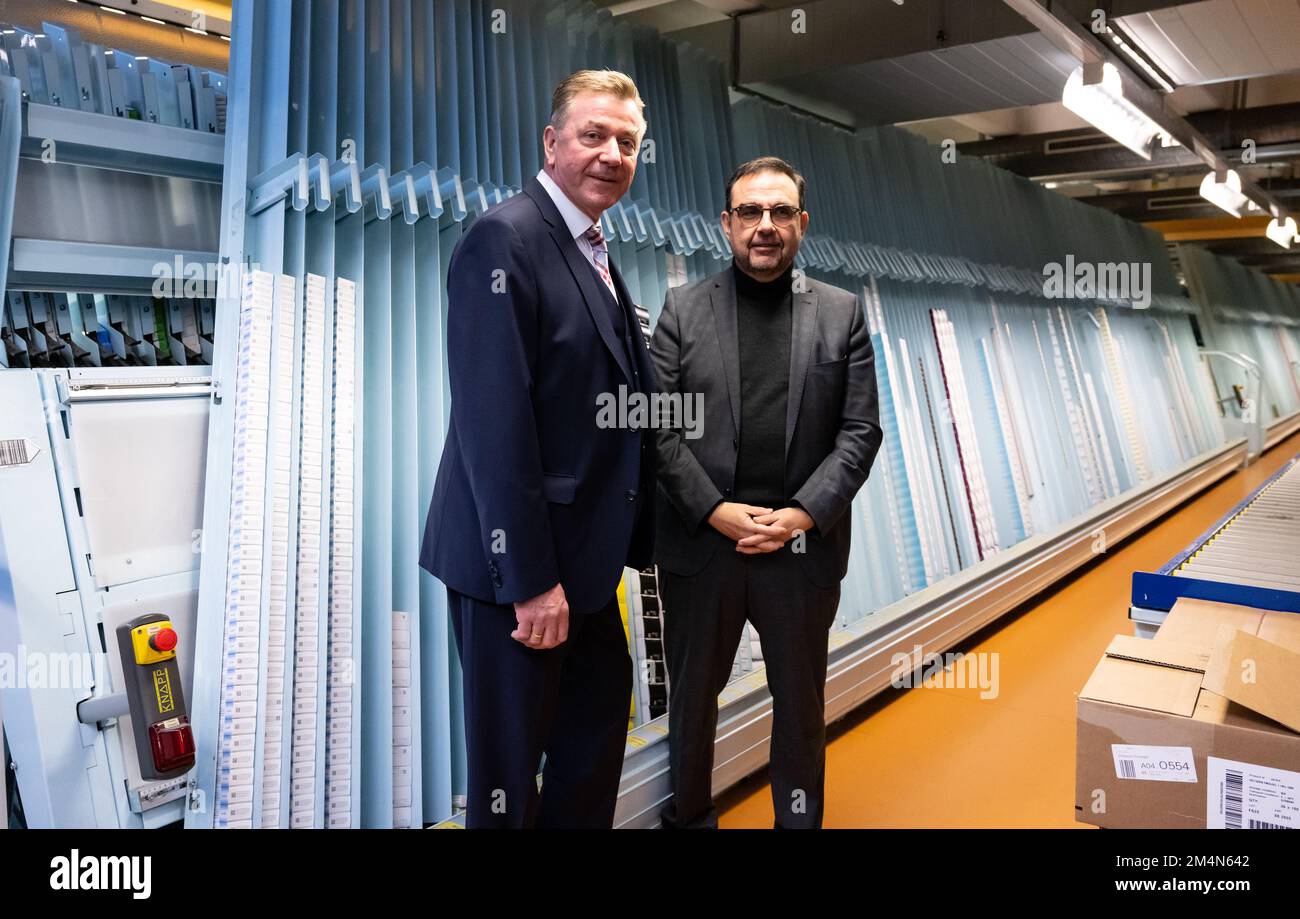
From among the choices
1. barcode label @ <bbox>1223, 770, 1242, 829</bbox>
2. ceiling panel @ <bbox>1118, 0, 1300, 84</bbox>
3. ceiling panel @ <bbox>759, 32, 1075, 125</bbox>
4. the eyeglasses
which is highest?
ceiling panel @ <bbox>1118, 0, 1300, 84</bbox>

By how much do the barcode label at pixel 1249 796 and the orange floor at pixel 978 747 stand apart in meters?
1.60

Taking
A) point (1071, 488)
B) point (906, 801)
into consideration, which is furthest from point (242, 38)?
point (1071, 488)

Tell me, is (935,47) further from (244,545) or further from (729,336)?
(244,545)

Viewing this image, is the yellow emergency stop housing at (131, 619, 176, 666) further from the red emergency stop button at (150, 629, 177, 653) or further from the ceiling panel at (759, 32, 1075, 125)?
the ceiling panel at (759, 32, 1075, 125)

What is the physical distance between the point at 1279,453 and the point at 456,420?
13635 millimetres

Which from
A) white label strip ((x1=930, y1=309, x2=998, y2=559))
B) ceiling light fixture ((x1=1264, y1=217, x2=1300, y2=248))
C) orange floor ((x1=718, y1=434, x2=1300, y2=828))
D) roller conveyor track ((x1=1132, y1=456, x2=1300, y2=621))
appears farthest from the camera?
ceiling light fixture ((x1=1264, y1=217, x2=1300, y2=248))

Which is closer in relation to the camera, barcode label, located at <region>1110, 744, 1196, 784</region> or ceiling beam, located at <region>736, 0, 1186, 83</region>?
barcode label, located at <region>1110, 744, 1196, 784</region>

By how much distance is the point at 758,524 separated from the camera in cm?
235

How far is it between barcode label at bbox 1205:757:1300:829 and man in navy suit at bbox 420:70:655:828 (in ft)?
3.50

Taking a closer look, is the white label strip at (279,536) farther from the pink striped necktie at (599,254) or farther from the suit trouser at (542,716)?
the pink striped necktie at (599,254)

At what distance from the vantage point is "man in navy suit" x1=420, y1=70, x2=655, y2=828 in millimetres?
Result: 1651

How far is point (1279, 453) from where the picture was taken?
12258 mm

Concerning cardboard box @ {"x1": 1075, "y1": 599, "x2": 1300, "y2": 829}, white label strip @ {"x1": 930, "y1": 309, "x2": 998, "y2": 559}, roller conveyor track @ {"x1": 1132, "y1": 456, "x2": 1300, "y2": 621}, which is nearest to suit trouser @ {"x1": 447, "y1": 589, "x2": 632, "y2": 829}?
cardboard box @ {"x1": 1075, "y1": 599, "x2": 1300, "y2": 829}

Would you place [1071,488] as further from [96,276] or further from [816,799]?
[96,276]
